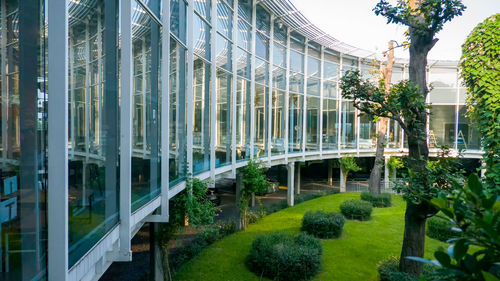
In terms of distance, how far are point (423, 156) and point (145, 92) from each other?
6758 mm

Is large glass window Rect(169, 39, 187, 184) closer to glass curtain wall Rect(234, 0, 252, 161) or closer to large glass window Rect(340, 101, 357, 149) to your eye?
glass curtain wall Rect(234, 0, 252, 161)

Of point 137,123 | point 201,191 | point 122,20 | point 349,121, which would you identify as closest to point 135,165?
point 137,123

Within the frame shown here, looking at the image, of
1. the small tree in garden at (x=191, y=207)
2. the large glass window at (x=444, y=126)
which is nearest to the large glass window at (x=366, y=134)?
the large glass window at (x=444, y=126)

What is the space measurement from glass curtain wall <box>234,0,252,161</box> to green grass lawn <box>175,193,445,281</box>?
11.1 feet

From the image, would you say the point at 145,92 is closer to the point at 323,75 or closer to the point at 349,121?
the point at 323,75

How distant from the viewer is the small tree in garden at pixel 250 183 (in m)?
14.0

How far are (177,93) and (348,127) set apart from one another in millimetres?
22132

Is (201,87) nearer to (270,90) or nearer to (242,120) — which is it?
(242,120)

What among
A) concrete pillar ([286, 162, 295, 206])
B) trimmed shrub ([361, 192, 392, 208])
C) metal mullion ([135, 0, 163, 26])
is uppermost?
metal mullion ([135, 0, 163, 26])

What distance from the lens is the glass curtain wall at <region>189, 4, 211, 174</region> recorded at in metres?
9.01

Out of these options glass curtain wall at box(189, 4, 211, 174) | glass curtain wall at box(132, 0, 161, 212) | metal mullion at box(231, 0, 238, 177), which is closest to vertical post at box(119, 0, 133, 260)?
glass curtain wall at box(132, 0, 161, 212)

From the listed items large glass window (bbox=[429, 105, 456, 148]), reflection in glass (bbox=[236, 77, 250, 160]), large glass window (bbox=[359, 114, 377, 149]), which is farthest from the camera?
large glass window (bbox=[429, 105, 456, 148])

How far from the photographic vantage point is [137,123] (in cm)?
502

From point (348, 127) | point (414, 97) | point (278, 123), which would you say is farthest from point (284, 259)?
point (348, 127)
